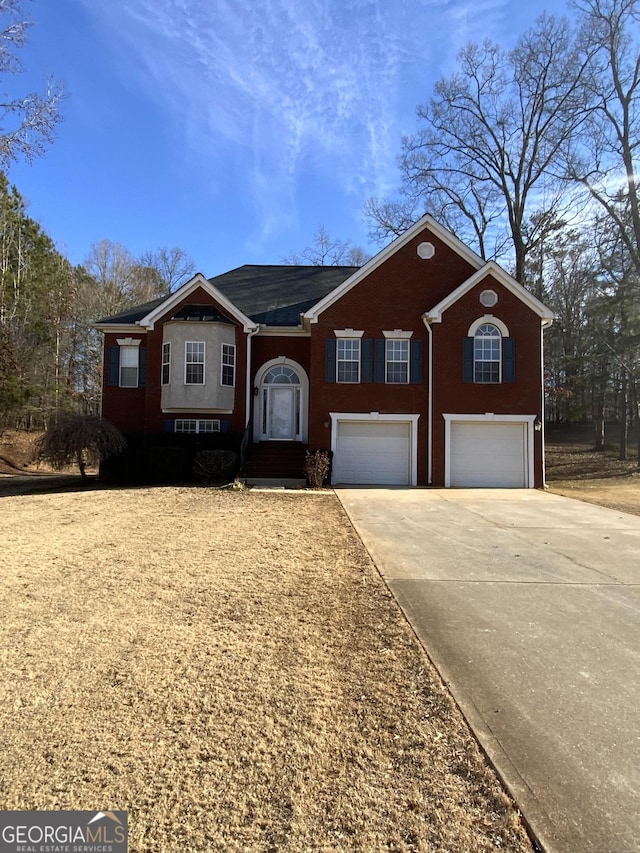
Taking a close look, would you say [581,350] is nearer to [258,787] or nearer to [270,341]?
[270,341]

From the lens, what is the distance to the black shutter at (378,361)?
1759cm

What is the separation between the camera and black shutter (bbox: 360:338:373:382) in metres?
17.5

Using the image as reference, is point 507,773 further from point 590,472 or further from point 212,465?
point 590,472

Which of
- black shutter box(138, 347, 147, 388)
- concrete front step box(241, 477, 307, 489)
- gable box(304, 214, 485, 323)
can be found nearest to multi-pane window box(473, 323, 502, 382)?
gable box(304, 214, 485, 323)

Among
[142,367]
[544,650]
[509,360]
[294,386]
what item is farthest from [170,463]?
[544,650]

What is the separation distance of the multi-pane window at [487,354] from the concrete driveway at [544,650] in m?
8.51

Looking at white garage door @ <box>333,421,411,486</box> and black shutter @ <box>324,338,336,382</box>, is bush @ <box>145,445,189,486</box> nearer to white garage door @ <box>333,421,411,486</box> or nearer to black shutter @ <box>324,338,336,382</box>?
white garage door @ <box>333,421,411,486</box>

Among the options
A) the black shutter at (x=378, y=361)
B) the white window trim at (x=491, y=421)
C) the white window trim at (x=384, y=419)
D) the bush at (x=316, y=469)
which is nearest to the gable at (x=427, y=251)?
the black shutter at (x=378, y=361)

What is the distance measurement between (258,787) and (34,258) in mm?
35353

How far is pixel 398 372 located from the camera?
1767 cm

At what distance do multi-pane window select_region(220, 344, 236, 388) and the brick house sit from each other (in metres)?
0.04

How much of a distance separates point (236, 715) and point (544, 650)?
258 cm

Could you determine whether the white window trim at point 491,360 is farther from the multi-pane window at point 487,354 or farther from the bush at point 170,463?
the bush at point 170,463

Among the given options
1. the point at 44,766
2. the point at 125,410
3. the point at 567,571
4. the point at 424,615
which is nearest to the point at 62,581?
the point at 44,766
